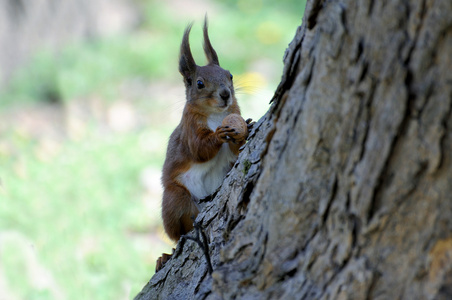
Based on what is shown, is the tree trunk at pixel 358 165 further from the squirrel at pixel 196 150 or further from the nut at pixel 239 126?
the squirrel at pixel 196 150

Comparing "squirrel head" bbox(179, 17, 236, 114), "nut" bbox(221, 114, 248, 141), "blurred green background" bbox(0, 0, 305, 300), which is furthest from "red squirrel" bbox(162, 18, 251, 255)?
"blurred green background" bbox(0, 0, 305, 300)

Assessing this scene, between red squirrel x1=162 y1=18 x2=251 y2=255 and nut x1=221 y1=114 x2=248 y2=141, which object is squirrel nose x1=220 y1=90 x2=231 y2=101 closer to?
red squirrel x1=162 y1=18 x2=251 y2=255

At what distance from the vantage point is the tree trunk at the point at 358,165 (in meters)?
0.91

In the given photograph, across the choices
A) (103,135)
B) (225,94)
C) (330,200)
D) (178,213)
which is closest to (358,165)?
(330,200)

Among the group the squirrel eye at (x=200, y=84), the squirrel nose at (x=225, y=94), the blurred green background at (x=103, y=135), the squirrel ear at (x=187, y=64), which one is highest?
the blurred green background at (x=103, y=135)

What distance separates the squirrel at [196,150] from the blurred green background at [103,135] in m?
0.27

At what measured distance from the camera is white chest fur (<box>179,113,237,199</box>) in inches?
91.7

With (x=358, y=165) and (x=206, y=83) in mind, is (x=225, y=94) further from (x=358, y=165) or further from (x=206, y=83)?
(x=358, y=165)

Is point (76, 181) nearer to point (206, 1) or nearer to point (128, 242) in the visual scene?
point (128, 242)

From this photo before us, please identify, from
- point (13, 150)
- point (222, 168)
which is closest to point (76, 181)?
point (13, 150)

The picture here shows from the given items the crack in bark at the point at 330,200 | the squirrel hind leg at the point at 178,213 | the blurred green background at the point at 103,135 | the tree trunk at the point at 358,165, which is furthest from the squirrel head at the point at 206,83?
the crack in bark at the point at 330,200

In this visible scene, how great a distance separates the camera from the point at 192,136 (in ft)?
7.64

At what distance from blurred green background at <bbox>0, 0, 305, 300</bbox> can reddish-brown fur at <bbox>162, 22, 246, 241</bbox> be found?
0.24 metres

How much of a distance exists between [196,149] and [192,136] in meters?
0.07
